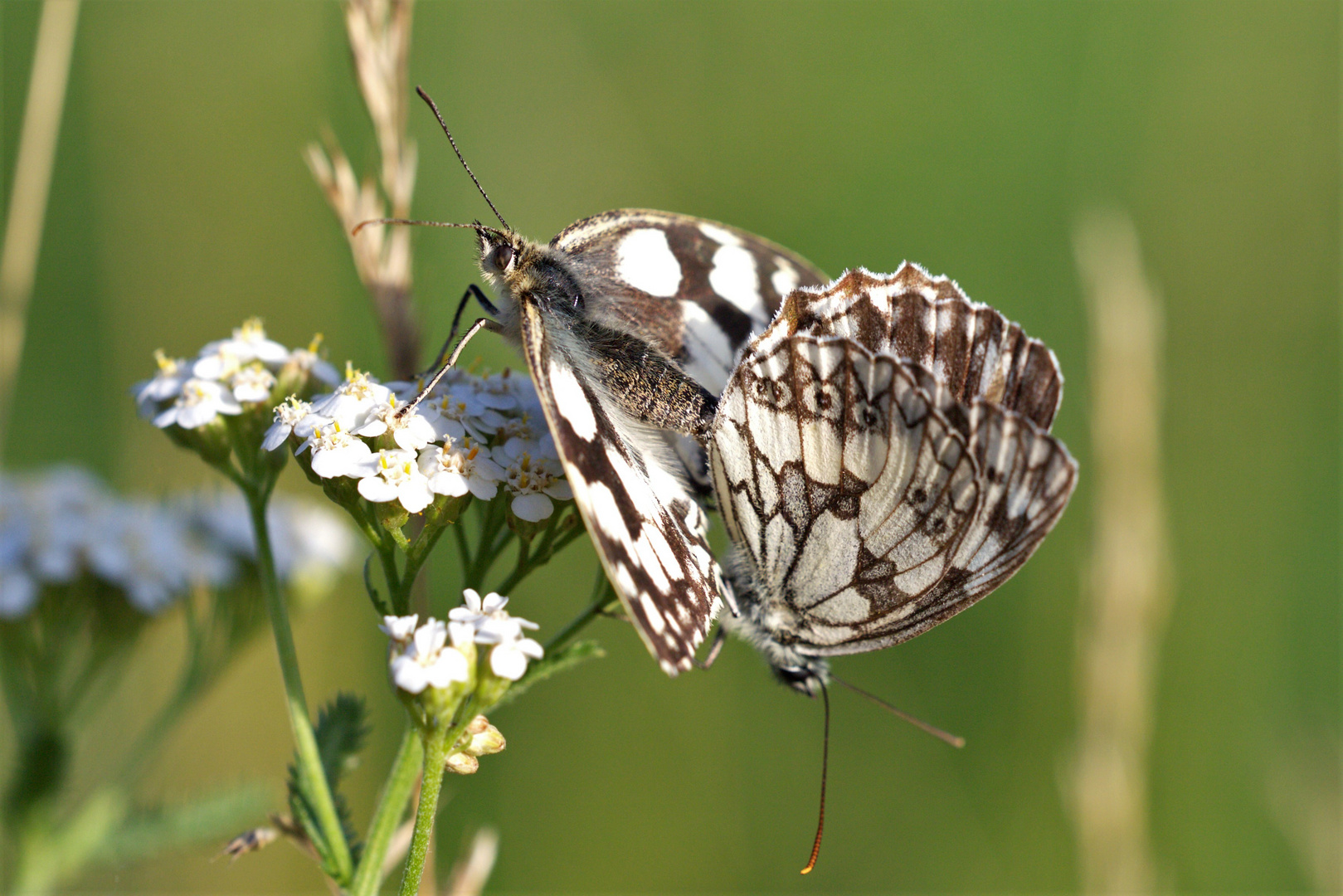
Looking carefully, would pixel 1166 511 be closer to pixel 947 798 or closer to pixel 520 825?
pixel 947 798

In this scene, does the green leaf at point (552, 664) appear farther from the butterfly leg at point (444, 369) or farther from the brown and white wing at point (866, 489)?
the butterfly leg at point (444, 369)

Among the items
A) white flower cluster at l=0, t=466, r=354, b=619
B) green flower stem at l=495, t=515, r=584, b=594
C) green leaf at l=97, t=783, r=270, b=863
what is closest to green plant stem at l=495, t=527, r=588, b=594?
green flower stem at l=495, t=515, r=584, b=594

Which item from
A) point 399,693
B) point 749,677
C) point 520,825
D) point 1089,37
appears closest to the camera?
point 399,693

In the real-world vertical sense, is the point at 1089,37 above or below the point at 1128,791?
above

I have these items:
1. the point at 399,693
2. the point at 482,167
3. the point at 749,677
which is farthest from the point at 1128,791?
the point at 482,167

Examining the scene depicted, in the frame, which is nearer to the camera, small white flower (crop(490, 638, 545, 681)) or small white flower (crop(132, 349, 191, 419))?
small white flower (crop(490, 638, 545, 681))

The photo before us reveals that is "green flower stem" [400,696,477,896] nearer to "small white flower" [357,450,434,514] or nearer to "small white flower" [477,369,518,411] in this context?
"small white flower" [357,450,434,514]
